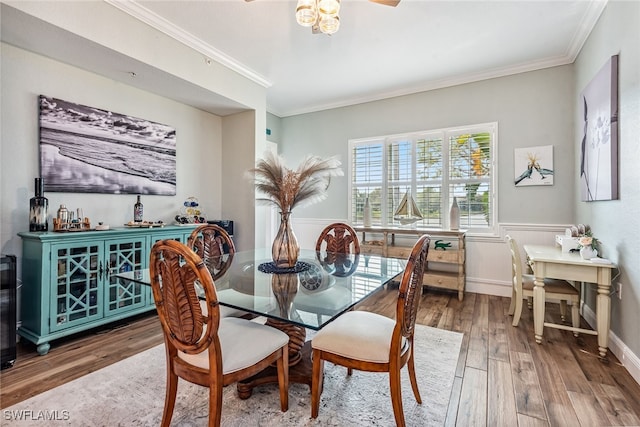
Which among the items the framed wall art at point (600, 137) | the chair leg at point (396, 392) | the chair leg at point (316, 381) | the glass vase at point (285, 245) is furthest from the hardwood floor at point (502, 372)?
the framed wall art at point (600, 137)

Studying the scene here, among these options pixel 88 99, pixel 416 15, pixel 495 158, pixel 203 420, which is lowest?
pixel 203 420

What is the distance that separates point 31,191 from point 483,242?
4.77 meters

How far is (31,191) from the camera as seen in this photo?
2.56 m

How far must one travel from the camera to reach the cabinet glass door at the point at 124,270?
2.68 m

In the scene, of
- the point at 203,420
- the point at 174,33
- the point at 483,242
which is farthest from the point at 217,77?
the point at 483,242

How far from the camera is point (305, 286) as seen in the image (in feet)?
5.48

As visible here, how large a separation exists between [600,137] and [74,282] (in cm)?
458

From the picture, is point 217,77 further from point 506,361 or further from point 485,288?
point 485,288

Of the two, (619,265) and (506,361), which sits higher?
(619,265)

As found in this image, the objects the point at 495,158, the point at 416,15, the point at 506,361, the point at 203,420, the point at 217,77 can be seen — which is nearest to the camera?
the point at 203,420

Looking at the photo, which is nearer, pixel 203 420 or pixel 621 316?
pixel 203 420

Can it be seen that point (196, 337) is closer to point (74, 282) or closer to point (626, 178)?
point (74, 282)

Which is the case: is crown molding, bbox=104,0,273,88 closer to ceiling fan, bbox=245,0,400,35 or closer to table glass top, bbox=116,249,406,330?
ceiling fan, bbox=245,0,400,35

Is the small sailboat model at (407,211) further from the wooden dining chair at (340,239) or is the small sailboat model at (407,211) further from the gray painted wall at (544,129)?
the wooden dining chair at (340,239)
